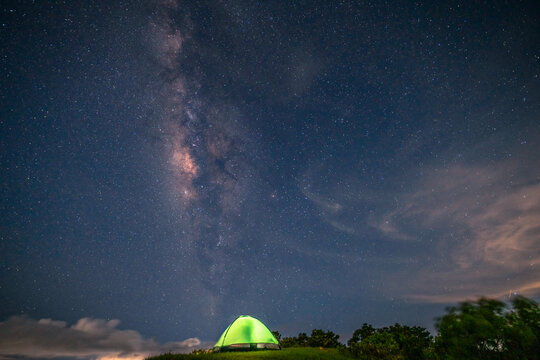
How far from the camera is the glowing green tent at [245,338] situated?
76.6 ft

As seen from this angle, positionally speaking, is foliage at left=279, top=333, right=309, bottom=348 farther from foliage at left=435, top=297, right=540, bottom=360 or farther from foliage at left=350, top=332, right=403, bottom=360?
foliage at left=435, top=297, right=540, bottom=360

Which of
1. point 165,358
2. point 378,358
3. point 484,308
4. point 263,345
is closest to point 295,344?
point 263,345

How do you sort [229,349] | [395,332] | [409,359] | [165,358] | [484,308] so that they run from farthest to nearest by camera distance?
[395,332], [229,349], [409,359], [165,358], [484,308]

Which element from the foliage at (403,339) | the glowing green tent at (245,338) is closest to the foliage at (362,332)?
the foliage at (403,339)

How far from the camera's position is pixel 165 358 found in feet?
53.4

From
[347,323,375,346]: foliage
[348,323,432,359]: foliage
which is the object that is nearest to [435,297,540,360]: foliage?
[348,323,432,359]: foliage

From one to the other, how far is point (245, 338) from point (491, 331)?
18.4 metres

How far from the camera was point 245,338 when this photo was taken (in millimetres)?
23719

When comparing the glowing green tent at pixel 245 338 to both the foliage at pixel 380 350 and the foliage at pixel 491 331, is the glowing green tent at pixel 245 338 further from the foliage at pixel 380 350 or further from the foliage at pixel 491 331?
the foliage at pixel 491 331

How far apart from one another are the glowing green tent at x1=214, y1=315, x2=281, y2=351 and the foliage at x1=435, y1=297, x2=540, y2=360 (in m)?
14.7

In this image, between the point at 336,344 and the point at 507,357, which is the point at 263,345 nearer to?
the point at 336,344

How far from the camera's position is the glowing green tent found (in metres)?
23.3

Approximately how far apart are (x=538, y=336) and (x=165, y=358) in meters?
18.9

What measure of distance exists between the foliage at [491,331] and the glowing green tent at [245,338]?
14738mm
